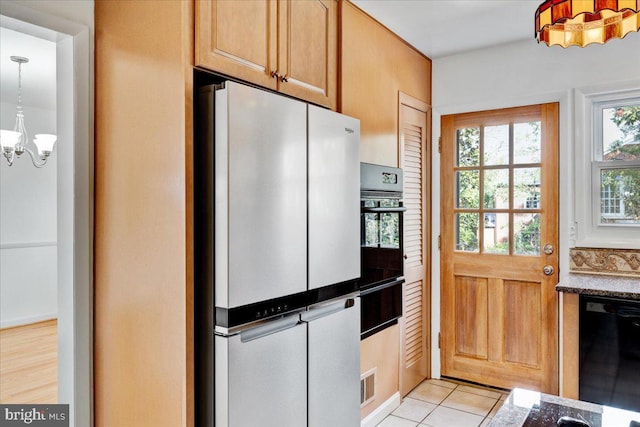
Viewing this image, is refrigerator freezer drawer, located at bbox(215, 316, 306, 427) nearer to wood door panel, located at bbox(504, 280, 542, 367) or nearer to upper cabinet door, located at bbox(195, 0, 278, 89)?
upper cabinet door, located at bbox(195, 0, 278, 89)

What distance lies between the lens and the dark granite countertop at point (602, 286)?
2.33 meters

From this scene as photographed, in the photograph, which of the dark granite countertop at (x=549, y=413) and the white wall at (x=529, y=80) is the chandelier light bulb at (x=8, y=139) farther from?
the dark granite countertop at (x=549, y=413)

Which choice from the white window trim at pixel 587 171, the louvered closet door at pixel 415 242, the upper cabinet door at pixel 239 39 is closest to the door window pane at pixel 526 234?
the white window trim at pixel 587 171

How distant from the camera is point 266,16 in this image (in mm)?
1792

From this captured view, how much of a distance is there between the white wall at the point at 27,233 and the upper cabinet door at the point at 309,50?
425 centimetres

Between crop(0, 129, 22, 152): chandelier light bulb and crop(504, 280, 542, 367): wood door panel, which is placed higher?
crop(0, 129, 22, 152): chandelier light bulb

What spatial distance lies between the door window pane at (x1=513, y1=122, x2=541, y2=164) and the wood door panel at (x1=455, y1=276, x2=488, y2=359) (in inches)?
35.8

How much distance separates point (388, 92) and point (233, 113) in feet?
5.27

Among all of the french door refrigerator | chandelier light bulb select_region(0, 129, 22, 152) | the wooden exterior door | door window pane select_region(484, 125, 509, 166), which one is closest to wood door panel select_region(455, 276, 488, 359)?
the wooden exterior door

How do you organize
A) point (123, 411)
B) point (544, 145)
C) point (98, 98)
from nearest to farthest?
point (123, 411) → point (98, 98) → point (544, 145)

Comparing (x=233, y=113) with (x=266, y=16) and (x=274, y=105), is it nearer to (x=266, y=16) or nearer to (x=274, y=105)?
(x=274, y=105)

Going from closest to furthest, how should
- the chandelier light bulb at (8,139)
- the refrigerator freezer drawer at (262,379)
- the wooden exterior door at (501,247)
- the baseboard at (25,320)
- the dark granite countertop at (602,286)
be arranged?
the refrigerator freezer drawer at (262,379) → the dark granite countertop at (602,286) → the wooden exterior door at (501,247) → the chandelier light bulb at (8,139) → the baseboard at (25,320)

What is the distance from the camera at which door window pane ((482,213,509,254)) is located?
3174 mm

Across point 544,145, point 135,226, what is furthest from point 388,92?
point 135,226
